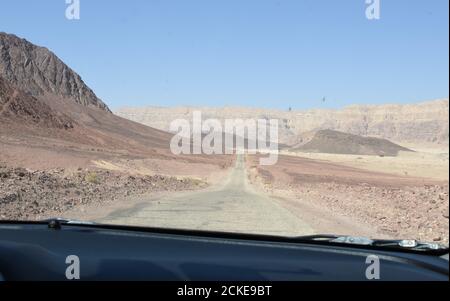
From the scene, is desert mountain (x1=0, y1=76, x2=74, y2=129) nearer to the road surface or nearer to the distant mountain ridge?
the distant mountain ridge

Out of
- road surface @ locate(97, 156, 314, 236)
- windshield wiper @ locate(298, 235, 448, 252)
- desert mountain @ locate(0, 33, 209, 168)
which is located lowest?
road surface @ locate(97, 156, 314, 236)

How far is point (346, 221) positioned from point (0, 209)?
10139mm

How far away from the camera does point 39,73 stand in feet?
435

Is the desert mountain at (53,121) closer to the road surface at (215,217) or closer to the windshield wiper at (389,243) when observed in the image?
the road surface at (215,217)

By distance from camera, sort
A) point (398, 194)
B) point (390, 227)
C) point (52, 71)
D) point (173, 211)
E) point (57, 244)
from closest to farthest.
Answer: point (57, 244), point (390, 227), point (173, 211), point (398, 194), point (52, 71)

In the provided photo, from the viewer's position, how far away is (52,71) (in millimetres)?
140375

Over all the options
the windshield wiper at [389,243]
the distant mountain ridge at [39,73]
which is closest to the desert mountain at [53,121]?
the distant mountain ridge at [39,73]

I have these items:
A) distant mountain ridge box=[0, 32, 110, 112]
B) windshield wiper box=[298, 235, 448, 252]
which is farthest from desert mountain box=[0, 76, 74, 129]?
windshield wiper box=[298, 235, 448, 252]

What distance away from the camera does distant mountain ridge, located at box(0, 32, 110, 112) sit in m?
122

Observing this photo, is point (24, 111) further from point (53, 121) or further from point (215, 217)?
point (215, 217)

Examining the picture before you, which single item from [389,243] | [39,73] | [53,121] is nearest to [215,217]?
[389,243]

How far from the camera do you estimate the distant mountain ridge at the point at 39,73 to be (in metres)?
122
